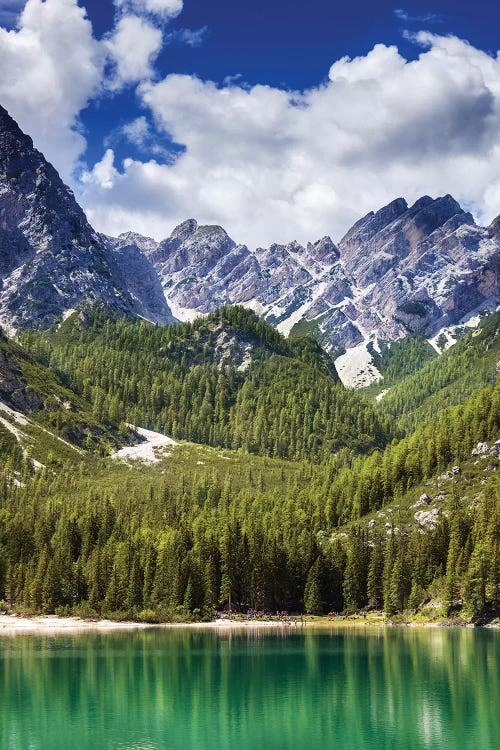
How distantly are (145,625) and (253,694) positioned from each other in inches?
3003

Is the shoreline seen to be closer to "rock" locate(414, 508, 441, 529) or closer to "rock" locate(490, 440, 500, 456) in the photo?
"rock" locate(414, 508, 441, 529)

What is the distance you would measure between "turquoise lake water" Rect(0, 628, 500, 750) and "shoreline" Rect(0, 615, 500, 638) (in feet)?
68.5

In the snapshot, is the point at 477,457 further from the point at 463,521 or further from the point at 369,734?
the point at 369,734

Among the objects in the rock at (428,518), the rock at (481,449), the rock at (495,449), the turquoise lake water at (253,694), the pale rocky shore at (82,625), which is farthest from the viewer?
the rock at (481,449)

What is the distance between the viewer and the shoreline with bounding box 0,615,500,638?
145250mm

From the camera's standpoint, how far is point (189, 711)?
7375cm

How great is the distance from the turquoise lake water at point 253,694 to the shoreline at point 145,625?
2087 centimetres

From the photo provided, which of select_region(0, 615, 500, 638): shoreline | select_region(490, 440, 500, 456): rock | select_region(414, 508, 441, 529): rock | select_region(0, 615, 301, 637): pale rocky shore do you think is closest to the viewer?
select_region(0, 615, 500, 638): shoreline

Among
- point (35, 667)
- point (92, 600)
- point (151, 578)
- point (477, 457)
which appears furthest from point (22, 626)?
point (477, 457)

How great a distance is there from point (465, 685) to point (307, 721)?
74.0 feet

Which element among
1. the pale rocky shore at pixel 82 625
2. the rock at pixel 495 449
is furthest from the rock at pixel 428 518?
the pale rocky shore at pixel 82 625

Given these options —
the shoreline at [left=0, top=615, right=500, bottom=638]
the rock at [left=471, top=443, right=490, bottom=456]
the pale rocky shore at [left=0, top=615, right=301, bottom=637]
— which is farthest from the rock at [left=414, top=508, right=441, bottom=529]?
Result: the pale rocky shore at [left=0, top=615, right=301, bottom=637]

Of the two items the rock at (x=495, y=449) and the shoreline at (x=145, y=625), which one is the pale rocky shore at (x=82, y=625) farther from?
the rock at (x=495, y=449)

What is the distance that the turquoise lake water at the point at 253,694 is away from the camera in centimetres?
6338
